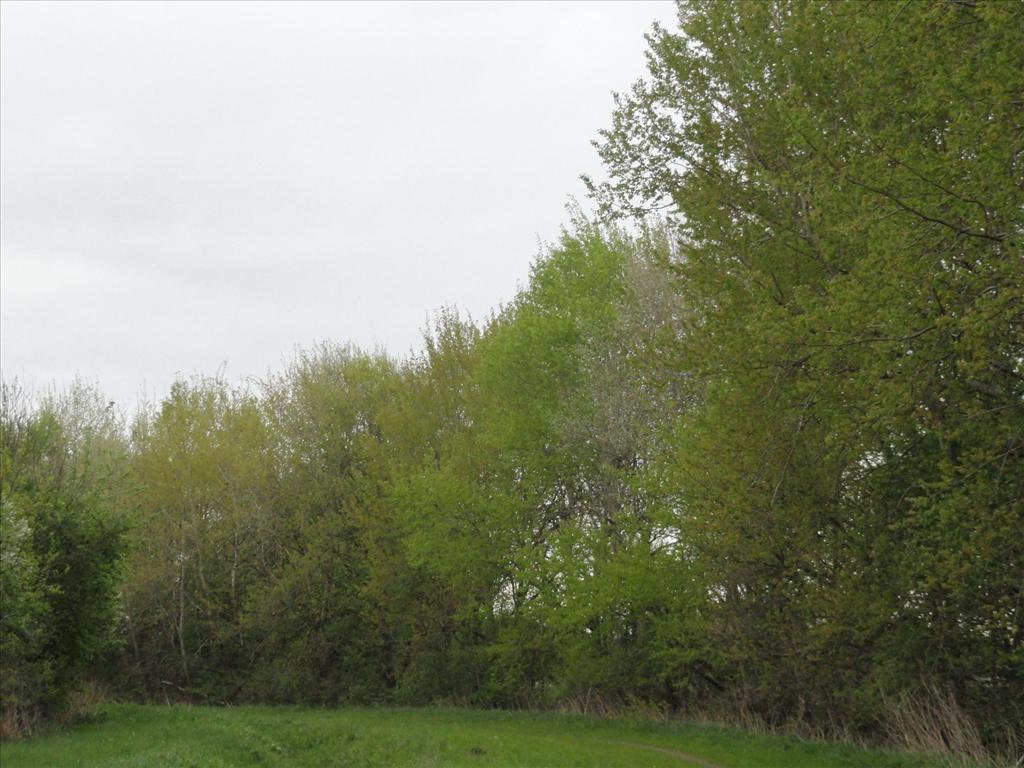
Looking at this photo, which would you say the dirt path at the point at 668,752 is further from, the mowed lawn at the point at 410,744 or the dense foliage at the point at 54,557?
the dense foliage at the point at 54,557

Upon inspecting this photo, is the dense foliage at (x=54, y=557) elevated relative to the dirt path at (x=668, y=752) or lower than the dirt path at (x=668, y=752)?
elevated

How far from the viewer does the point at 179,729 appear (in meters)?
26.6

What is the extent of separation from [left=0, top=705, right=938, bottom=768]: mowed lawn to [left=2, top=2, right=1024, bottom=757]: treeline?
177 centimetres

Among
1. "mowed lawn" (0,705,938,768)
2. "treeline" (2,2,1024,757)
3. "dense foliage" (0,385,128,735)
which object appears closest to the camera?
"treeline" (2,2,1024,757)

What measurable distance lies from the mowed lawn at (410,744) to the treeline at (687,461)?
177 cm

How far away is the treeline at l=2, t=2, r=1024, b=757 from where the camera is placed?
1303 cm

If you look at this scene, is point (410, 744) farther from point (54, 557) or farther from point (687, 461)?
point (54, 557)

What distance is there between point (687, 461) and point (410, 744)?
9218 millimetres

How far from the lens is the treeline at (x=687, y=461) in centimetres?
1303

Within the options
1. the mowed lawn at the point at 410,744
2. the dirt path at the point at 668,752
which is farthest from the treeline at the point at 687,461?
the dirt path at the point at 668,752

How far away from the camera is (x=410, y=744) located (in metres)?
23.7

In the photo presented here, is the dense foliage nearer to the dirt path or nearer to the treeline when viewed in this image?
the treeline

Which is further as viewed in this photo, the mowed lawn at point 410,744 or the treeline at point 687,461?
the mowed lawn at point 410,744

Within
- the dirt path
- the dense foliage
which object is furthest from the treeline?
the dirt path
